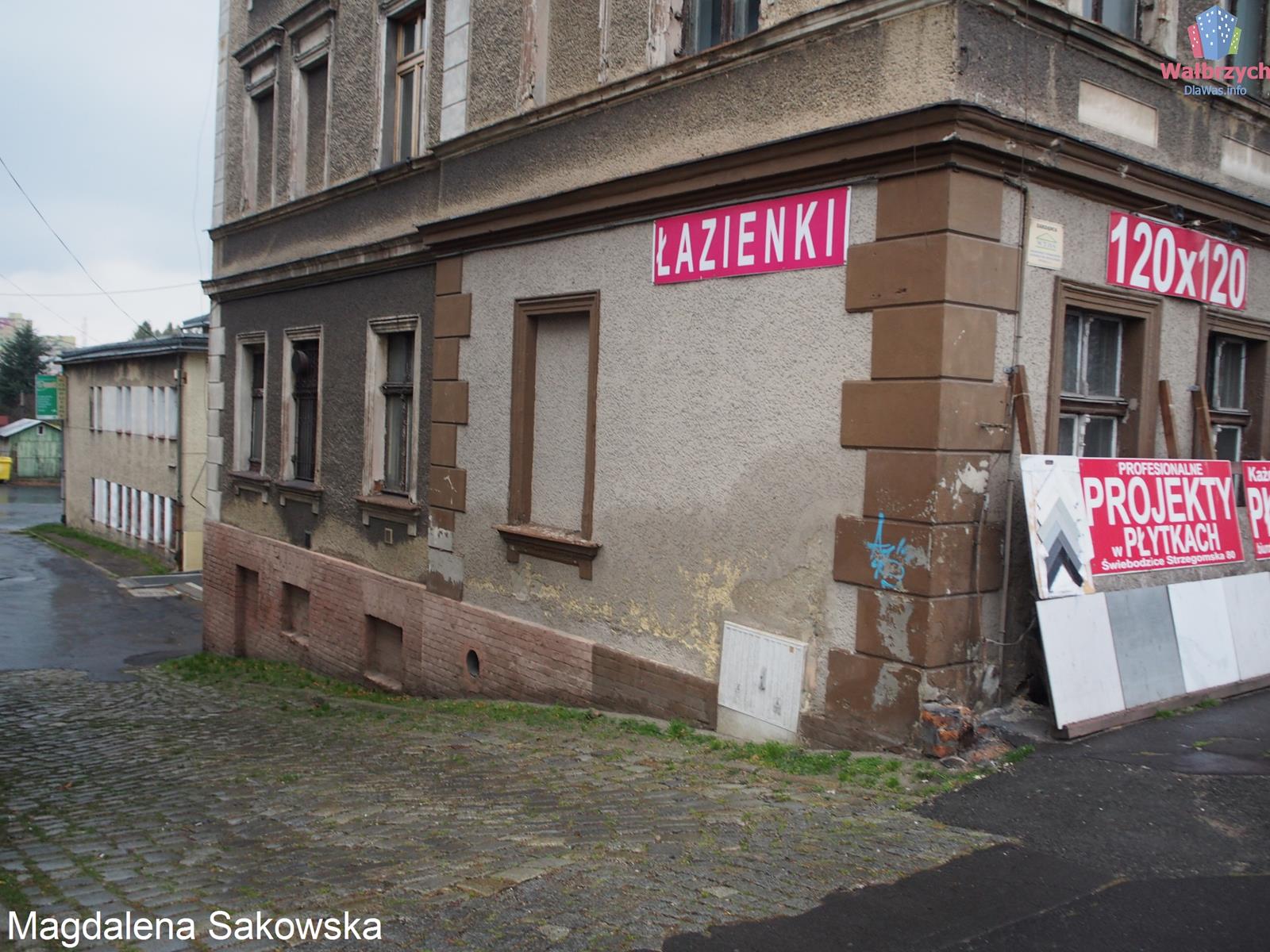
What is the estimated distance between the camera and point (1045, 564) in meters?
6.09

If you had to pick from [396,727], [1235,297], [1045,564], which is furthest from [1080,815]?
[396,727]

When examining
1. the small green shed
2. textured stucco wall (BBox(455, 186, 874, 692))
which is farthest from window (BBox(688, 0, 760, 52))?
the small green shed

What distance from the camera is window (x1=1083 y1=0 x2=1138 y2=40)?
699 centimetres

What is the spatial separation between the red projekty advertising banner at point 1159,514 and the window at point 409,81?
25.0ft

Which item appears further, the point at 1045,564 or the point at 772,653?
the point at 772,653

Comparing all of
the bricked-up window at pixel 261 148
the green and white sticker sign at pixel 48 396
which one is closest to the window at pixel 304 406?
the bricked-up window at pixel 261 148

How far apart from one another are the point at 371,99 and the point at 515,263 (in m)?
3.99

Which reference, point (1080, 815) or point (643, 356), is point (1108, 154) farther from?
point (1080, 815)

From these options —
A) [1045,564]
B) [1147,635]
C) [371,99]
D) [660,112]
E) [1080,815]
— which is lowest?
[1080,815]

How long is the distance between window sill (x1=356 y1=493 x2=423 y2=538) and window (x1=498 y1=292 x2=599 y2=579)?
185cm

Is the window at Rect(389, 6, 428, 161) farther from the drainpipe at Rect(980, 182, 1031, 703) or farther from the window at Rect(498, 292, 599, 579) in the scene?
the drainpipe at Rect(980, 182, 1031, 703)

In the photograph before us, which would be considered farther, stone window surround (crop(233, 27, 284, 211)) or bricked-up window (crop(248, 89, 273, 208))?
bricked-up window (crop(248, 89, 273, 208))

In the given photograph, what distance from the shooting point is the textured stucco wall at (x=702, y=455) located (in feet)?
21.3

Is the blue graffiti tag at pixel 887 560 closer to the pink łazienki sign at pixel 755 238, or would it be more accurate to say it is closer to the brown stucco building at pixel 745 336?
the brown stucco building at pixel 745 336
